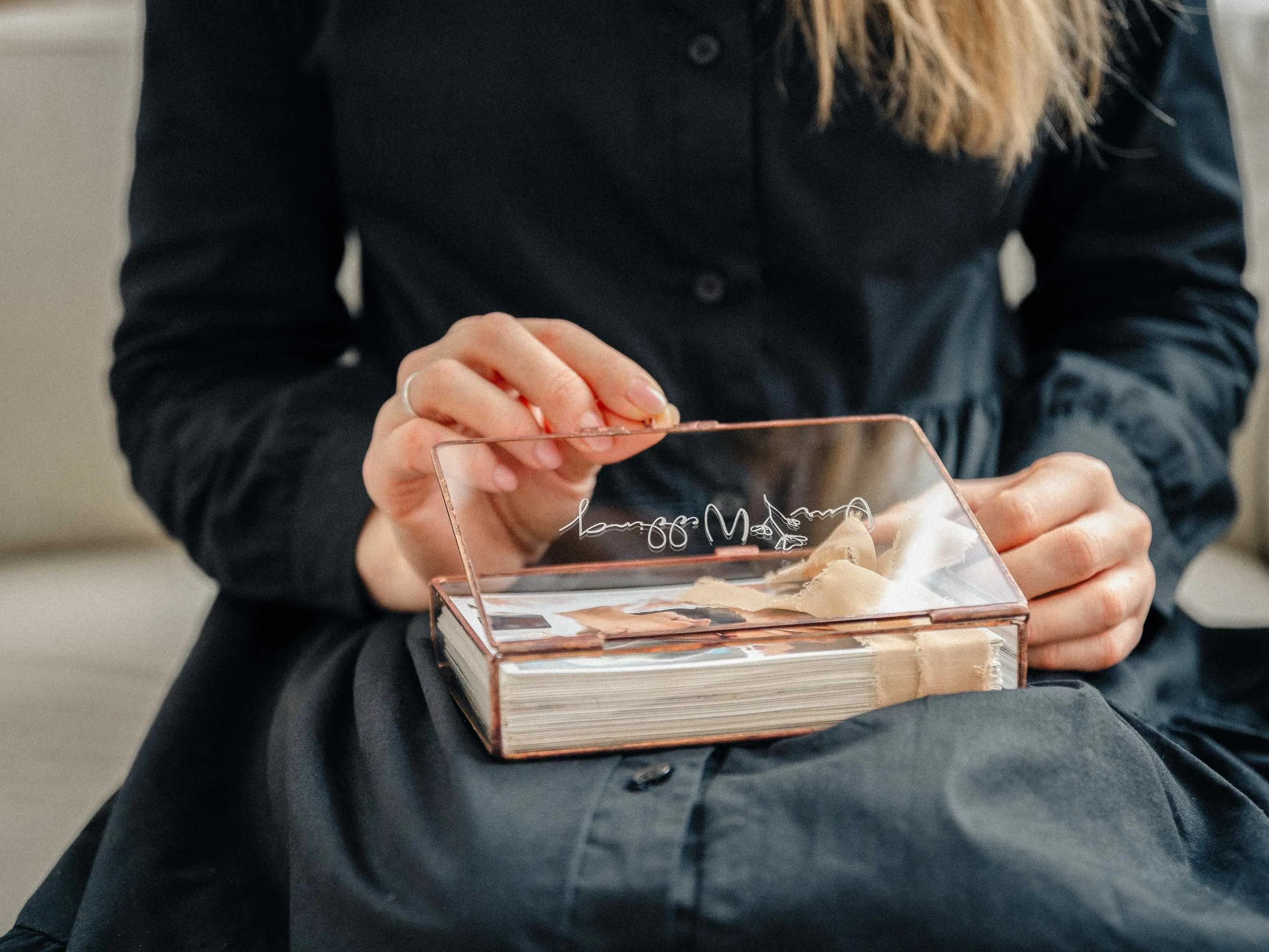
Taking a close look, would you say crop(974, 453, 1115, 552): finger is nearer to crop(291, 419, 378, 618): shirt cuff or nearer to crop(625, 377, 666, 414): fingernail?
crop(625, 377, 666, 414): fingernail

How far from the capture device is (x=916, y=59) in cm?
48

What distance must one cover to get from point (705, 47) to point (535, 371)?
19 cm

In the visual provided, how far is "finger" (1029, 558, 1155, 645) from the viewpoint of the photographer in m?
0.39

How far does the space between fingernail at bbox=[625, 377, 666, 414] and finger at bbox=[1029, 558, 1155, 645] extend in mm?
144

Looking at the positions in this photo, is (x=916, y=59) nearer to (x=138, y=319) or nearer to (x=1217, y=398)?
(x=1217, y=398)

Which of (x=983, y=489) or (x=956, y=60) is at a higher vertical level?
(x=956, y=60)

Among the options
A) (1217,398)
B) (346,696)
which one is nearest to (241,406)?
(346,696)

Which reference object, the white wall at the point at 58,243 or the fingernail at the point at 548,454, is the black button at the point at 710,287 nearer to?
the fingernail at the point at 548,454

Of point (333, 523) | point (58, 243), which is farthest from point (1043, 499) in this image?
point (58, 243)

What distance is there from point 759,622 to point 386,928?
13 centimetres

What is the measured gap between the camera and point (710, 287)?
499 millimetres

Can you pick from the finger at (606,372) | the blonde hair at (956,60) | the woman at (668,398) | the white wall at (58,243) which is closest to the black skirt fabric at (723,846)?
the woman at (668,398)

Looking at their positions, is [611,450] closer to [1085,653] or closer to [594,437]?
[594,437]
